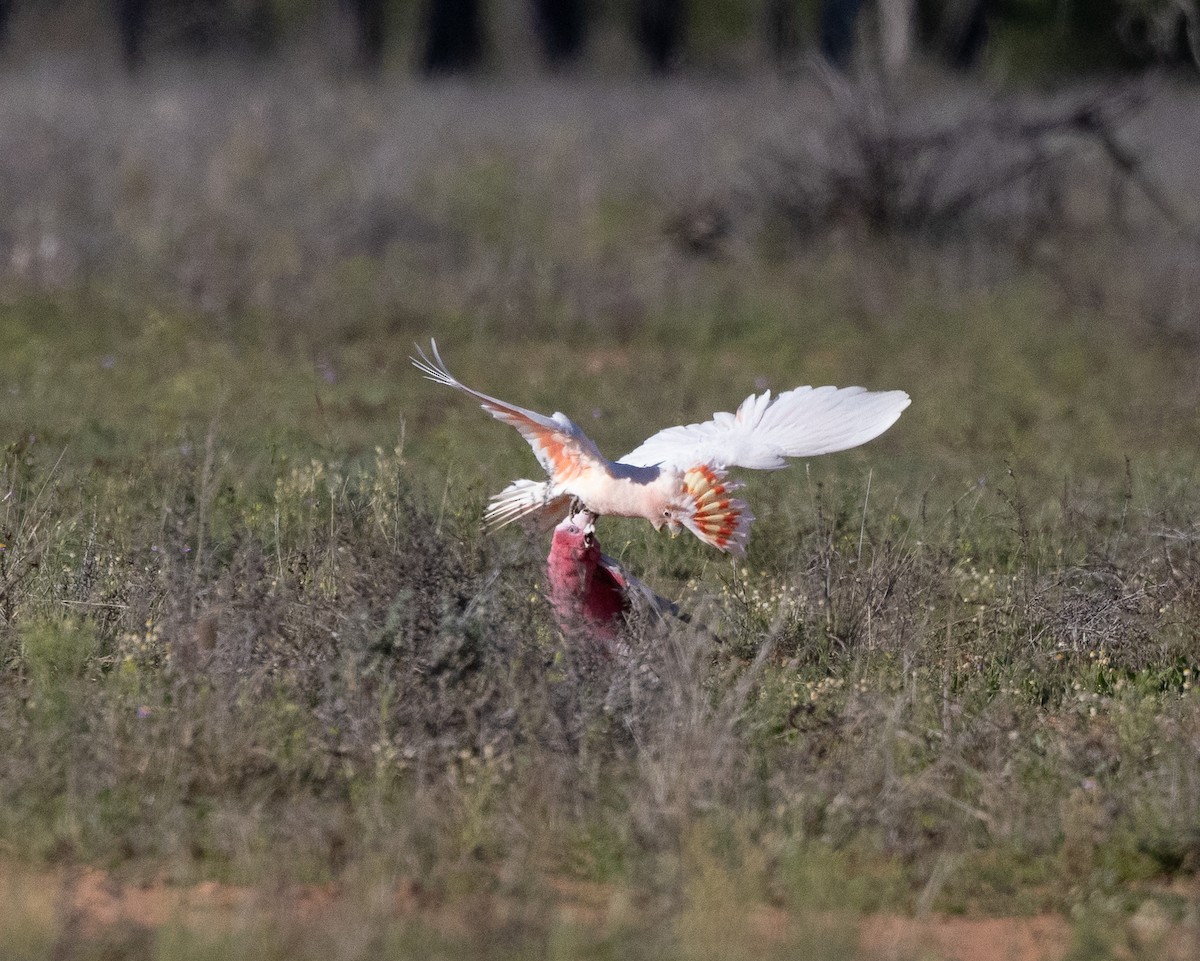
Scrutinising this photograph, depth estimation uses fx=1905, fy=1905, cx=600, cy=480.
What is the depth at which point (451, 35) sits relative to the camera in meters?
38.8

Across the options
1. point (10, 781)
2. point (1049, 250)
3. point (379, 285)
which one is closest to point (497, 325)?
point (379, 285)

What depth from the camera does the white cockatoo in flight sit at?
498 cm

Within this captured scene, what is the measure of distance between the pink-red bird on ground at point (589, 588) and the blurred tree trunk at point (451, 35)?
29297 millimetres

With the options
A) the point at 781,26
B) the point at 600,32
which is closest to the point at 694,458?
the point at 781,26

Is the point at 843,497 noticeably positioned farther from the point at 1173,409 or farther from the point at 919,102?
the point at 919,102

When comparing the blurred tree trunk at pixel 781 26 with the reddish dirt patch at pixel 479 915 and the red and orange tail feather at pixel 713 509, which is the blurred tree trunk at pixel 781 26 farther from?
the reddish dirt patch at pixel 479 915

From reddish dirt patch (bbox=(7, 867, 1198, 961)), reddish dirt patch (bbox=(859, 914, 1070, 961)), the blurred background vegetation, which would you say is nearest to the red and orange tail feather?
reddish dirt patch (bbox=(7, 867, 1198, 961))

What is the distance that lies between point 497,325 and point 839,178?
3630mm

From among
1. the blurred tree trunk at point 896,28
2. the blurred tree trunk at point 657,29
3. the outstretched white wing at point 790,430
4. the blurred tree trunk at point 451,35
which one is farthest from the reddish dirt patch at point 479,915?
the blurred tree trunk at point 657,29

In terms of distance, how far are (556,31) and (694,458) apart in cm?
3256

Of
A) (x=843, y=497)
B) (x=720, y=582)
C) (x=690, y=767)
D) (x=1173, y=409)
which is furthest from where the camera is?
(x=1173, y=409)

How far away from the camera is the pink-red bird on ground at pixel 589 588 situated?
523cm

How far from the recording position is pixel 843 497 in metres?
7.29

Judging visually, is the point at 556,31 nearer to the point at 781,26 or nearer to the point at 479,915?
the point at 781,26
